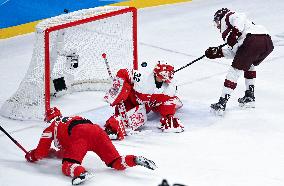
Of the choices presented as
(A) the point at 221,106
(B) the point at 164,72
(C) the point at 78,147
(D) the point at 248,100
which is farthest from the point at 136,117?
(D) the point at 248,100

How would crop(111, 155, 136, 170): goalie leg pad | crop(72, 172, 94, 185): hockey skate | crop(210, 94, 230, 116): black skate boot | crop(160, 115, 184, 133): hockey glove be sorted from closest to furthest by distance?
crop(72, 172, 94, 185): hockey skate
crop(111, 155, 136, 170): goalie leg pad
crop(160, 115, 184, 133): hockey glove
crop(210, 94, 230, 116): black skate boot

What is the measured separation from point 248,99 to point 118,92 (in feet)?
2.82

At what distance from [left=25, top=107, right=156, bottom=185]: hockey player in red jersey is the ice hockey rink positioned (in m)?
0.06

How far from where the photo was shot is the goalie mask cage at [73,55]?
3887mm

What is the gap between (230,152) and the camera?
350 cm

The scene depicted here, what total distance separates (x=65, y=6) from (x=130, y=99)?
2.32m

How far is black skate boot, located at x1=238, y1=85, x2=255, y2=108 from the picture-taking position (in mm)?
4129

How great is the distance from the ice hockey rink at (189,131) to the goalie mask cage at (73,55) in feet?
0.29

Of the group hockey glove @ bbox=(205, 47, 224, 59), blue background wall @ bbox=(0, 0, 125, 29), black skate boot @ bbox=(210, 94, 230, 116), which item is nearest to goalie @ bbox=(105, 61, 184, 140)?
black skate boot @ bbox=(210, 94, 230, 116)

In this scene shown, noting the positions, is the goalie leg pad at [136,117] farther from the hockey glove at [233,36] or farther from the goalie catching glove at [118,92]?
the hockey glove at [233,36]

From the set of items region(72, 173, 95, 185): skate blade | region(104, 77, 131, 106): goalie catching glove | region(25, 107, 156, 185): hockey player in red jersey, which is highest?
region(104, 77, 131, 106): goalie catching glove

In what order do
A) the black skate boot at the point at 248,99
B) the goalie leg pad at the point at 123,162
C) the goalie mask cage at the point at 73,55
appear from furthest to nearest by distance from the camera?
the black skate boot at the point at 248,99
the goalie mask cage at the point at 73,55
the goalie leg pad at the point at 123,162

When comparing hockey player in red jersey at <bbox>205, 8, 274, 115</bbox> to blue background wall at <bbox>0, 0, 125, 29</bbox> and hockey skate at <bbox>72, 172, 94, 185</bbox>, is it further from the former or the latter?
blue background wall at <bbox>0, 0, 125, 29</bbox>

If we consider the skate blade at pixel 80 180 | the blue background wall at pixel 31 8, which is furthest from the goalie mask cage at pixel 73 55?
the blue background wall at pixel 31 8
